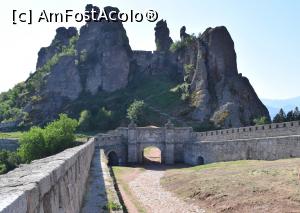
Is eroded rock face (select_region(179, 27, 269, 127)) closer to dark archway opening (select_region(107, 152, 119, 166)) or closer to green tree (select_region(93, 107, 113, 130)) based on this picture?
green tree (select_region(93, 107, 113, 130))

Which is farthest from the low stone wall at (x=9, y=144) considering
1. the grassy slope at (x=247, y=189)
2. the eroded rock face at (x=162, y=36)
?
the eroded rock face at (x=162, y=36)

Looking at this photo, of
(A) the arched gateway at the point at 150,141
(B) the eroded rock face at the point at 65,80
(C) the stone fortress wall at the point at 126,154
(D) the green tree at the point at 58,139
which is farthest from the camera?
(B) the eroded rock face at the point at 65,80

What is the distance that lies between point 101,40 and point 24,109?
2215 cm

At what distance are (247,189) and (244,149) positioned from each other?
1764 centimetres

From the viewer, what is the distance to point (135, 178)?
140ft

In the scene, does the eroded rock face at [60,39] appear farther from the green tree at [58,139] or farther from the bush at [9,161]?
the green tree at [58,139]

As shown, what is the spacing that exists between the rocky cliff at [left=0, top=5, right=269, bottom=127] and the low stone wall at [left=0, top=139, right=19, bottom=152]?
17995 mm

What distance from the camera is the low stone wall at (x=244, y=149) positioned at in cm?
3719

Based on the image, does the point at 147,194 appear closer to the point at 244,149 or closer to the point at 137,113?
the point at 244,149

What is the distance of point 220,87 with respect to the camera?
250 ft

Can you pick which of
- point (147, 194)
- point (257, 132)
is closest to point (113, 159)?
point (257, 132)

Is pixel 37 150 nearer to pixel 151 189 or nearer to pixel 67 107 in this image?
pixel 151 189

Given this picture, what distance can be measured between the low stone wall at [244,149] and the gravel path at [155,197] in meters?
7.82

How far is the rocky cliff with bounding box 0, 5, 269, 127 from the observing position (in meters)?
76.4
